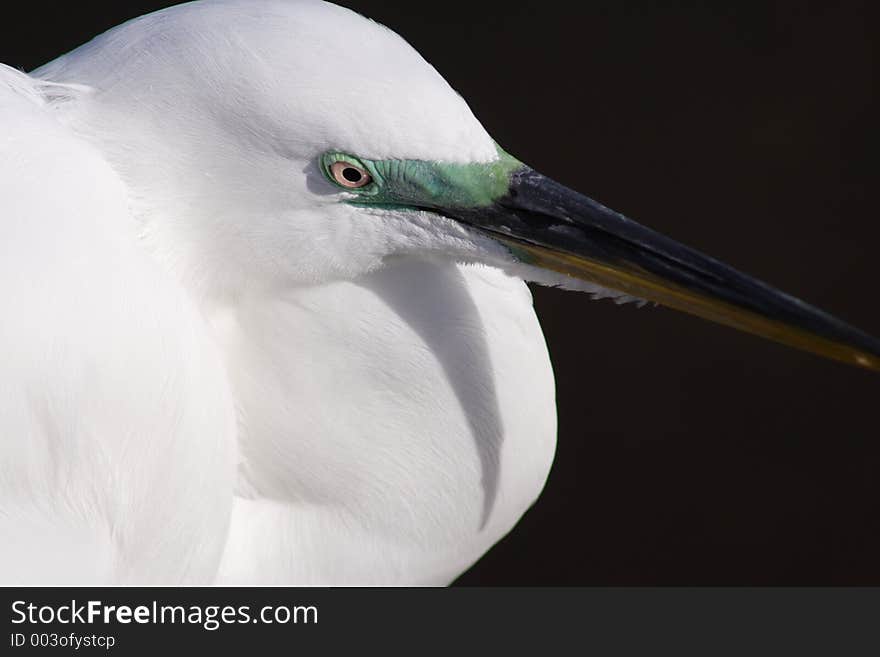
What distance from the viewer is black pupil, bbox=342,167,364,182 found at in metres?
1.05

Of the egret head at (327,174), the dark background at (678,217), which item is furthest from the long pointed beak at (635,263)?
the dark background at (678,217)

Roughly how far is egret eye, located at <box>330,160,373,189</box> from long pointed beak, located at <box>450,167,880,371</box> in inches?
3.4

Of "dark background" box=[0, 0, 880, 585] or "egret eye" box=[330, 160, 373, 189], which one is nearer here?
"egret eye" box=[330, 160, 373, 189]

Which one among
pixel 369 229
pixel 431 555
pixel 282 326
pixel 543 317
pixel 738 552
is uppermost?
pixel 369 229

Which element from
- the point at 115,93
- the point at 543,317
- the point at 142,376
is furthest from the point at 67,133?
the point at 543,317

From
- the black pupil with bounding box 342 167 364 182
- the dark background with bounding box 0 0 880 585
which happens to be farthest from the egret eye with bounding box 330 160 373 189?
the dark background with bounding box 0 0 880 585

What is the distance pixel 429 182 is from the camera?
1.05m

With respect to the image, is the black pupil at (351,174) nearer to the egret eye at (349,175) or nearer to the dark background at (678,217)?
the egret eye at (349,175)

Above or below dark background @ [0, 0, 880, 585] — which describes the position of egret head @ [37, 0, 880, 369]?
above

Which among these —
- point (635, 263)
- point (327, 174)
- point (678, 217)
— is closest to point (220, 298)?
point (327, 174)

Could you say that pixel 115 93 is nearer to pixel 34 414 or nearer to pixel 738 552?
pixel 34 414

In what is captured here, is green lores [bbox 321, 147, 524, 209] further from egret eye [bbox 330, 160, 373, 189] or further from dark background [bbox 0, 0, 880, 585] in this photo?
dark background [bbox 0, 0, 880, 585]

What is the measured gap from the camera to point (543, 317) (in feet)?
7.60

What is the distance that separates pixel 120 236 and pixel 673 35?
1627 millimetres
